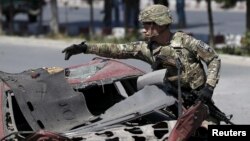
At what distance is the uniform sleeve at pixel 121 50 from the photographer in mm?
5973

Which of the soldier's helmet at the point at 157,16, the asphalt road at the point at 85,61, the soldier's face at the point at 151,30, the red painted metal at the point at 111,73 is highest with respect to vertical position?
the soldier's helmet at the point at 157,16

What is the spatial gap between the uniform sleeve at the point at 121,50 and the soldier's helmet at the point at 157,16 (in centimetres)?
38

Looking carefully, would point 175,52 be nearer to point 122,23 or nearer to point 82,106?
point 82,106

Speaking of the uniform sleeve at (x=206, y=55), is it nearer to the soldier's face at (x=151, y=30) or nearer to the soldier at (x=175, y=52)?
the soldier at (x=175, y=52)

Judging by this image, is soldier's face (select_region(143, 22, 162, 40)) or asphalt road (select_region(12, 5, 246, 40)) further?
asphalt road (select_region(12, 5, 246, 40))

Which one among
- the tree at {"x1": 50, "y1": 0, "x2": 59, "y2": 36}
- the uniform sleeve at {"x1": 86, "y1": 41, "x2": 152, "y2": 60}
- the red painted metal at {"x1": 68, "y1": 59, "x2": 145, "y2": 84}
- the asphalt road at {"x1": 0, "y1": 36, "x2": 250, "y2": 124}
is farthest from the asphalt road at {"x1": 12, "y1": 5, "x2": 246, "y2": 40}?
the red painted metal at {"x1": 68, "y1": 59, "x2": 145, "y2": 84}

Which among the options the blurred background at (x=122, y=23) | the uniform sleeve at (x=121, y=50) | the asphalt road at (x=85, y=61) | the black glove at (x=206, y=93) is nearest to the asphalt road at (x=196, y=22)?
the blurred background at (x=122, y=23)

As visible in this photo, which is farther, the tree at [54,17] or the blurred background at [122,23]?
the tree at [54,17]

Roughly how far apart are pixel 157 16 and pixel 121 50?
62 centimetres

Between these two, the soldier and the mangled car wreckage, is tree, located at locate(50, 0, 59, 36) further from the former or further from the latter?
the soldier

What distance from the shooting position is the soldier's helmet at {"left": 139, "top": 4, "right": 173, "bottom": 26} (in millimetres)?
5562

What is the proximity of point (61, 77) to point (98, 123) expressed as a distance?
1.83ft

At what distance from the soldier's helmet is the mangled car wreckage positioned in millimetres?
371

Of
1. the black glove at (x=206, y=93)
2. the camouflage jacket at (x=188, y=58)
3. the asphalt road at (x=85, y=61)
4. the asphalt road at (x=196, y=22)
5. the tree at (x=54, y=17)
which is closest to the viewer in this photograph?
the black glove at (x=206, y=93)
